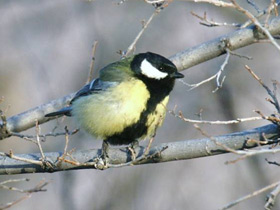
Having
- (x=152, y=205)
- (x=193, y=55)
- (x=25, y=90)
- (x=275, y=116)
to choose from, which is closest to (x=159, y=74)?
(x=193, y=55)

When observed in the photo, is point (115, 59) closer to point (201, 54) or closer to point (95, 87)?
point (95, 87)

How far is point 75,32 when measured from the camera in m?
9.02

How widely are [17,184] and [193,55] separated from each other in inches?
135

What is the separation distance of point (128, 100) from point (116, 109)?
0.39 feet

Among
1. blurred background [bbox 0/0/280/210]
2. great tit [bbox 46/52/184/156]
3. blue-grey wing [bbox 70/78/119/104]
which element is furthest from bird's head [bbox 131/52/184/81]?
blurred background [bbox 0/0/280/210]

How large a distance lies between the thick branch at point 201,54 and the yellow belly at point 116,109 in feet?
1.28

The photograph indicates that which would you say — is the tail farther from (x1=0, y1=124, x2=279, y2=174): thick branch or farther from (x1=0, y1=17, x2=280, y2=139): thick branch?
(x1=0, y1=124, x2=279, y2=174): thick branch

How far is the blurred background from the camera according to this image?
6621 millimetres

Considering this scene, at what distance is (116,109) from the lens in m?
4.31

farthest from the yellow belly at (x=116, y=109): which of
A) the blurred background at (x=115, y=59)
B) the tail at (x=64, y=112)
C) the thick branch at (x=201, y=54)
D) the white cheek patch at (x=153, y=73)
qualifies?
the blurred background at (x=115, y=59)

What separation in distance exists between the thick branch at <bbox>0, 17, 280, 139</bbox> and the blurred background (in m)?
1.88

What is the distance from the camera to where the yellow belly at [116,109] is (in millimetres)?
4285

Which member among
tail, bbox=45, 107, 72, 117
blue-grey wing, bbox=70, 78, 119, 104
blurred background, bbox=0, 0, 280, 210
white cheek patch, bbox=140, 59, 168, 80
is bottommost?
blurred background, bbox=0, 0, 280, 210

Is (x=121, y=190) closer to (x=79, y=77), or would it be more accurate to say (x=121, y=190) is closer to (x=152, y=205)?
(x=152, y=205)
